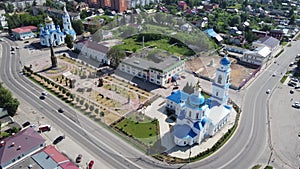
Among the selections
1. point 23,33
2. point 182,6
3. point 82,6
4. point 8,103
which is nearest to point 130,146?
point 8,103

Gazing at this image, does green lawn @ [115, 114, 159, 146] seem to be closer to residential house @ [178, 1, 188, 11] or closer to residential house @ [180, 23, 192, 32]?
residential house @ [180, 23, 192, 32]

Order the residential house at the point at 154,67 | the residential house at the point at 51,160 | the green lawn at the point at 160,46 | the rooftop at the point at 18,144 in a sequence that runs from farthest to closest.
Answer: the green lawn at the point at 160,46
the residential house at the point at 154,67
the rooftop at the point at 18,144
the residential house at the point at 51,160

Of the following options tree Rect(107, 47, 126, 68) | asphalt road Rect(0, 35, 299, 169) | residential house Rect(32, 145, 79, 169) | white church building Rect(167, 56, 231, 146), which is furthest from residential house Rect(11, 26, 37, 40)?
white church building Rect(167, 56, 231, 146)

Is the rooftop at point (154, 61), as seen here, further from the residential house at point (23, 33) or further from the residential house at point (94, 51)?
the residential house at point (23, 33)

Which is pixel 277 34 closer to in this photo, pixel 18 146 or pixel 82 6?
pixel 18 146

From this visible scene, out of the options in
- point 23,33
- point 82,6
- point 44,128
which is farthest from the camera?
Result: point 82,6

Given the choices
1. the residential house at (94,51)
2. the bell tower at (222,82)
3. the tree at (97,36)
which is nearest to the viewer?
the bell tower at (222,82)

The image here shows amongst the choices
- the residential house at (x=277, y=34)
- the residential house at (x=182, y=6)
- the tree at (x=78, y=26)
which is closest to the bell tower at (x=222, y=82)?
the residential house at (x=277, y=34)
